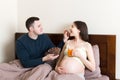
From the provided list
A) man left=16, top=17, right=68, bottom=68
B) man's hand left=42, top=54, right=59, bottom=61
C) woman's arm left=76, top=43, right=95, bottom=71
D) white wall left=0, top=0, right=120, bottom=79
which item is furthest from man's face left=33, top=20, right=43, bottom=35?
woman's arm left=76, top=43, right=95, bottom=71

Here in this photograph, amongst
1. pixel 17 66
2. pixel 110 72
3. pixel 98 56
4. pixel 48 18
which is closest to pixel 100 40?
pixel 98 56

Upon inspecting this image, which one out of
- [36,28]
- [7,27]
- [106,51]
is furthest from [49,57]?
[7,27]

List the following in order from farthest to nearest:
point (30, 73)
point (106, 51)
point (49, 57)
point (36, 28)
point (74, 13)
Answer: point (74, 13) < point (106, 51) < point (36, 28) < point (49, 57) < point (30, 73)

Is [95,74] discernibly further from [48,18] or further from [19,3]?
[19,3]

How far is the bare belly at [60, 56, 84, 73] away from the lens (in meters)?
1.99

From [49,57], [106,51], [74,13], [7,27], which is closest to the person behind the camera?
[49,57]

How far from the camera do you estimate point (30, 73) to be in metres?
1.97

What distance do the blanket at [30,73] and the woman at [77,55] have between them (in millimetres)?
106

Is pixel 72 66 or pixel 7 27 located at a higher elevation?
pixel 7 27

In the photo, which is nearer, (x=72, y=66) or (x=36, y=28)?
(x=72, y=66)

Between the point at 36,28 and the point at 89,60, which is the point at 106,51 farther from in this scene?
the point at 36,28

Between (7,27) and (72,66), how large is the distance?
1.04 meters

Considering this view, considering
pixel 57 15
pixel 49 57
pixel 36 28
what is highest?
pixel 57 15

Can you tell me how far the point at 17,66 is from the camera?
2221mm
